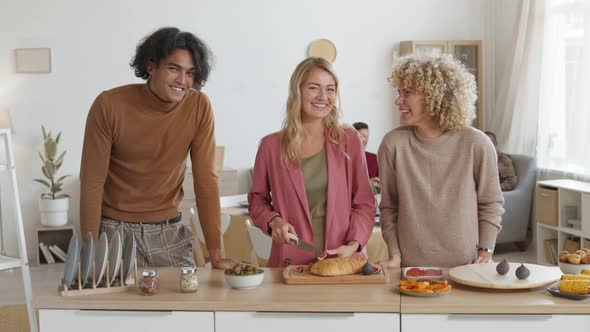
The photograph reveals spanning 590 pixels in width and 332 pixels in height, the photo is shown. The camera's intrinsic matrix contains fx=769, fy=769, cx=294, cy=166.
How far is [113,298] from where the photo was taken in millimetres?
2473

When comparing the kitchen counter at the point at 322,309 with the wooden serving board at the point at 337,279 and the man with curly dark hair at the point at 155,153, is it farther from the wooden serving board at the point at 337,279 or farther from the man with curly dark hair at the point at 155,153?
the man with curly dark hair at the point at 155,153

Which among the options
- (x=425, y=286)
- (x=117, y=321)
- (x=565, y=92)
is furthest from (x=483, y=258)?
(x=565, y=92)

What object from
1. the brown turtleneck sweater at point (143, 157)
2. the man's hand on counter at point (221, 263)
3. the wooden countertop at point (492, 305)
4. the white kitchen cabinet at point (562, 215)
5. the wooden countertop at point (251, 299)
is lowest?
the white kitchen cabinet at point (562, 215)

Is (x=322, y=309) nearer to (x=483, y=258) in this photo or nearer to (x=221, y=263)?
(x=221, y=263)

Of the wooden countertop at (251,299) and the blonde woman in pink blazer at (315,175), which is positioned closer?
the wooden countertop at (251,299)

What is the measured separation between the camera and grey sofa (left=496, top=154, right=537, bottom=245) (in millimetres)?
7098

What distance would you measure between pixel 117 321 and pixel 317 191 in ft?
3.03

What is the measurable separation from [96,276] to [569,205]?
4.98 metres

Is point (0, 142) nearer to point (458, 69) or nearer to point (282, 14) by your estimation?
point (282, 14)

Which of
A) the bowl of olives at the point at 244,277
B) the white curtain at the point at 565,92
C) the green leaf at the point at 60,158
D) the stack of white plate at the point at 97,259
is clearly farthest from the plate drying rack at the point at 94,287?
Result: the green leaf at the point at 60,158

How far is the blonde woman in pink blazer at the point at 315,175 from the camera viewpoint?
294 centimetres

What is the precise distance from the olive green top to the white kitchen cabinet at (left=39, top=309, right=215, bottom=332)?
71 cm

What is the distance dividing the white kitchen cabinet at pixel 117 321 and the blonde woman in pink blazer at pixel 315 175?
1.94 ft

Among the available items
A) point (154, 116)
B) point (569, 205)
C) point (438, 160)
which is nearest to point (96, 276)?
point (154, 116)
